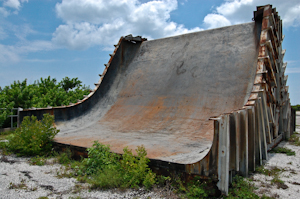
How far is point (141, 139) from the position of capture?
5645mm

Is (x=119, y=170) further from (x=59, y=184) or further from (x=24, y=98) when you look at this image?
(x=24, y=98)

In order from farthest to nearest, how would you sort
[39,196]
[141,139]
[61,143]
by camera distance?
1. [141,139]
2. [61,143]
3. [39,196]

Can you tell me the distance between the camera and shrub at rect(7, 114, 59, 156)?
17.6 feet

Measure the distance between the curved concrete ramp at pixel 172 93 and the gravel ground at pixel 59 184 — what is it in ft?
3.19

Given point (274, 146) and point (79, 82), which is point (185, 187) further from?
point (79, 82)

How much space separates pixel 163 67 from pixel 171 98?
144 centimetres

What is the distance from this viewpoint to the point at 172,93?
23.8 ft

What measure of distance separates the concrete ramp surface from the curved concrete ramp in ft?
0.08

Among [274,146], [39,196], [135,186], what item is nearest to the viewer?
[39,196]

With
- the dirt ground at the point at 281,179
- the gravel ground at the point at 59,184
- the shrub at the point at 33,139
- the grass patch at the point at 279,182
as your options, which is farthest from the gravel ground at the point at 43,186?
the grass patch at the point at 279,182

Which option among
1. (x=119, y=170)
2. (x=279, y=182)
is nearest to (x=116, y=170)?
(x=119, y=170)

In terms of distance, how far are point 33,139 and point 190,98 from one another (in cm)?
403

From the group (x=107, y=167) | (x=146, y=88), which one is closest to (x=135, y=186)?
(x=107, y=167)

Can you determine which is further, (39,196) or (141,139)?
(141,139)
